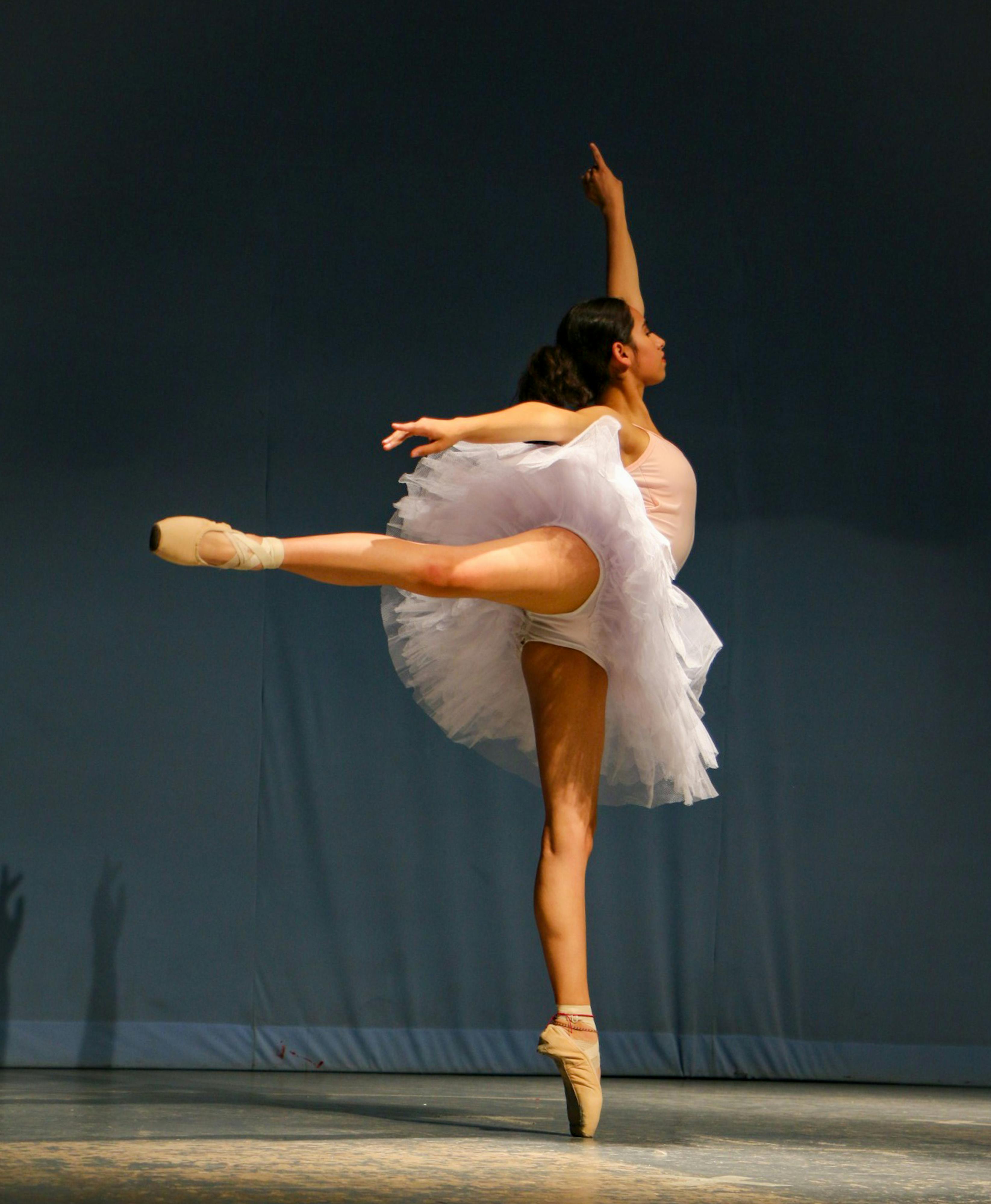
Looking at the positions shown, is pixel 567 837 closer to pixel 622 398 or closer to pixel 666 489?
pixel 666 489

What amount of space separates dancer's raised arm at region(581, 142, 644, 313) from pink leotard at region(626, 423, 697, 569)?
290 millimetres

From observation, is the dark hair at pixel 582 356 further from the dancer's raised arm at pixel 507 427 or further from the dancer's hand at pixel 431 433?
the dancer's hand at pixel 431 433

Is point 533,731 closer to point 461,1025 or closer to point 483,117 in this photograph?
point 461,1025

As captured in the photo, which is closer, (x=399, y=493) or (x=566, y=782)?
(x=566, y=782)

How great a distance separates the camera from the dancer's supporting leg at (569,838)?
2076 mm

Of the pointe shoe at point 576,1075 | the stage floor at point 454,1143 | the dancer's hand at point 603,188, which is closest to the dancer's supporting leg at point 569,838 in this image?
the pointe shoe at point 576,1075

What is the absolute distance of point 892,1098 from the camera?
3.13 meters

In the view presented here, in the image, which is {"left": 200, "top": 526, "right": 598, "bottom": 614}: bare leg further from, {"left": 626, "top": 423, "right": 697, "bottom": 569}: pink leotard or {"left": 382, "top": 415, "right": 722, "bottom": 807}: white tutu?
{"left": 626, "top": 423, "right": 697, "bottom": 569}: pink leotard

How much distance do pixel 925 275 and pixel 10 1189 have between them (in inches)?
135

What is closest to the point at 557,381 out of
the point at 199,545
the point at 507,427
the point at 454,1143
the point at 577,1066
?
the point at 507,427

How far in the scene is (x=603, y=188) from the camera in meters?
2.74

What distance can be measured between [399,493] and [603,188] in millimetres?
1140

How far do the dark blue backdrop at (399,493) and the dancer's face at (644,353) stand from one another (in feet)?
4.03

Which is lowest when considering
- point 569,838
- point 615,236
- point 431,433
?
point 569,838
